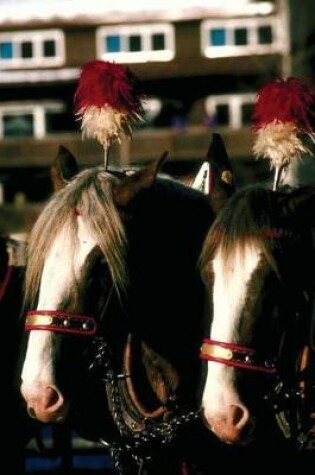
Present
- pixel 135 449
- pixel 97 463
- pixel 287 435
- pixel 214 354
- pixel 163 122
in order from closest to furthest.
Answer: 1. pixel 214 354
2. pixel 287 435
3. pixel 135 449
4. pixel 97 463
5. pixel 163 122

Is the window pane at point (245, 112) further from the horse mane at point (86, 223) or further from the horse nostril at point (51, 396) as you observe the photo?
the horse nostril at point (51, 396)

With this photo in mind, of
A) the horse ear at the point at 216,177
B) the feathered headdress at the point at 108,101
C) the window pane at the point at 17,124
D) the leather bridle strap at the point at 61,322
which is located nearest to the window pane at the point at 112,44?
the window pane at the point at 17,124

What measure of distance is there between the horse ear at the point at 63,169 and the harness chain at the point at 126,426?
855 mm

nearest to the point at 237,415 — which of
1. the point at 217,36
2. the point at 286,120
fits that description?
the point at 286,120

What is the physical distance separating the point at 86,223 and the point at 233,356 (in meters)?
0.97

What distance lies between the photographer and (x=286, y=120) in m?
5.19

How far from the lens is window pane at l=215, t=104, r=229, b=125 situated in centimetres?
4003

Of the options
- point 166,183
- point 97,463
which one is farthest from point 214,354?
point 97,463

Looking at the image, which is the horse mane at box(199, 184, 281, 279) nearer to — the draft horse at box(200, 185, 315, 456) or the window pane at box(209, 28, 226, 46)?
the draft horse at box(200, 185, 315, 456)

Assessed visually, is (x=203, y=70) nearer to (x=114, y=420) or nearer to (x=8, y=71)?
(x=8, y=71)

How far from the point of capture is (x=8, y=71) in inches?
1617

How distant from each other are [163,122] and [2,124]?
5.76 meters

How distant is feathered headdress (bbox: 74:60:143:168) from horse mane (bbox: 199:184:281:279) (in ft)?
3.49

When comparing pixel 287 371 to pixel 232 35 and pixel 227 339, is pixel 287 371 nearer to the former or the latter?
pixel 227 339
